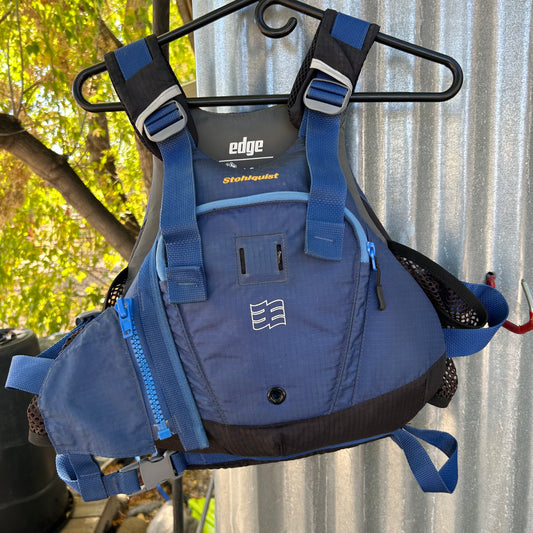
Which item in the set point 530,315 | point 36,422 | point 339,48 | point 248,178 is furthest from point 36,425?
point 530,315

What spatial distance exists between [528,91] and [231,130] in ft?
2.01

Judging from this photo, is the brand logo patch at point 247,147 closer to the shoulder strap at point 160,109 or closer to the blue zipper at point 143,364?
the shoulder strap at point 160,109

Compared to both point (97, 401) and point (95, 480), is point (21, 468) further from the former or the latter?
point (97, 401)

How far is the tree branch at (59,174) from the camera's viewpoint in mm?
2252

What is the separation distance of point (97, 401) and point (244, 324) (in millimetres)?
255

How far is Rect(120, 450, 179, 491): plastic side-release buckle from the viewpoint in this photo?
823 millimetres

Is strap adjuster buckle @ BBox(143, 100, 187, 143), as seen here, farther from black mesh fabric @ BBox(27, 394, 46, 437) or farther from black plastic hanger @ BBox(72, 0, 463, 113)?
black mesh fabric @ BBox(27, 394, 46, 437)

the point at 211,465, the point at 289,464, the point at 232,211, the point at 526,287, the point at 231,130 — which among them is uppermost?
the point at 231,130

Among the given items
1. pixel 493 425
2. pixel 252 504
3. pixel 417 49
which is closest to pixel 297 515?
pixel 252 504

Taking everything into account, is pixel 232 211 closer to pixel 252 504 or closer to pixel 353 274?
pixel 353 274

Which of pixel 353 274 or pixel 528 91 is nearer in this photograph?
pixel 353 274

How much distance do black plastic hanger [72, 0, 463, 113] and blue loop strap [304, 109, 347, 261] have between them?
0.31ft

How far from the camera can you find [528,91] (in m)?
1.01

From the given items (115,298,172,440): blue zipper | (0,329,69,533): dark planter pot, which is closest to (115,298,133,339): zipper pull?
(115,298,172,440): blue zipper
